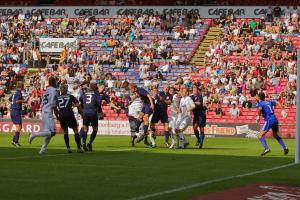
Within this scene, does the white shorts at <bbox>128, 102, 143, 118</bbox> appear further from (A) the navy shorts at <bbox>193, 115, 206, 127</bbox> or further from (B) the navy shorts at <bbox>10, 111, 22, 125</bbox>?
(B) the navy shorts at <bbox>10, 111, 22, 125</bbox>

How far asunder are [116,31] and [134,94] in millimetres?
27008

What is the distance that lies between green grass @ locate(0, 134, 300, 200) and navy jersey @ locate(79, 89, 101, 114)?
68.3 inches

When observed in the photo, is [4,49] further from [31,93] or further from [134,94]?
[134,94]

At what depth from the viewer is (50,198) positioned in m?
12.3

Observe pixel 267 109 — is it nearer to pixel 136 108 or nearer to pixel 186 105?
pixel 186 105

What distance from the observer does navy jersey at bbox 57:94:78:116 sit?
76.5ft

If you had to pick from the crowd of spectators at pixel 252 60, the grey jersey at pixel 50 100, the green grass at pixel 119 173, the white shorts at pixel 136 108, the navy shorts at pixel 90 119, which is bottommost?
the green grass at pixel 119 173

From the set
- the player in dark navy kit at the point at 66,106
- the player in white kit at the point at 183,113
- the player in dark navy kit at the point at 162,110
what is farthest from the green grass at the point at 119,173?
the player in dark navy kit at the point at 162,110

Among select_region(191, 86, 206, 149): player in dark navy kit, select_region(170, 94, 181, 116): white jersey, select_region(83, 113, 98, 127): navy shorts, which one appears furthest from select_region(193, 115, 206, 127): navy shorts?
select_region(83, 113, 98, 127): navy shorts

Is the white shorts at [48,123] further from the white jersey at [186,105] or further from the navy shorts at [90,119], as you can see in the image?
the white jersey at [186,105]

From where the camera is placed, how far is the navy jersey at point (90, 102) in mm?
25172

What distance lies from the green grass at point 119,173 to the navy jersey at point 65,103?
1.15m

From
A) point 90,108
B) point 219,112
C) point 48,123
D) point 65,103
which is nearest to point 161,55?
point 219,112

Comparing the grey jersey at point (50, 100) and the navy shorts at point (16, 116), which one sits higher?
the grey jersey at point (50, 100)
